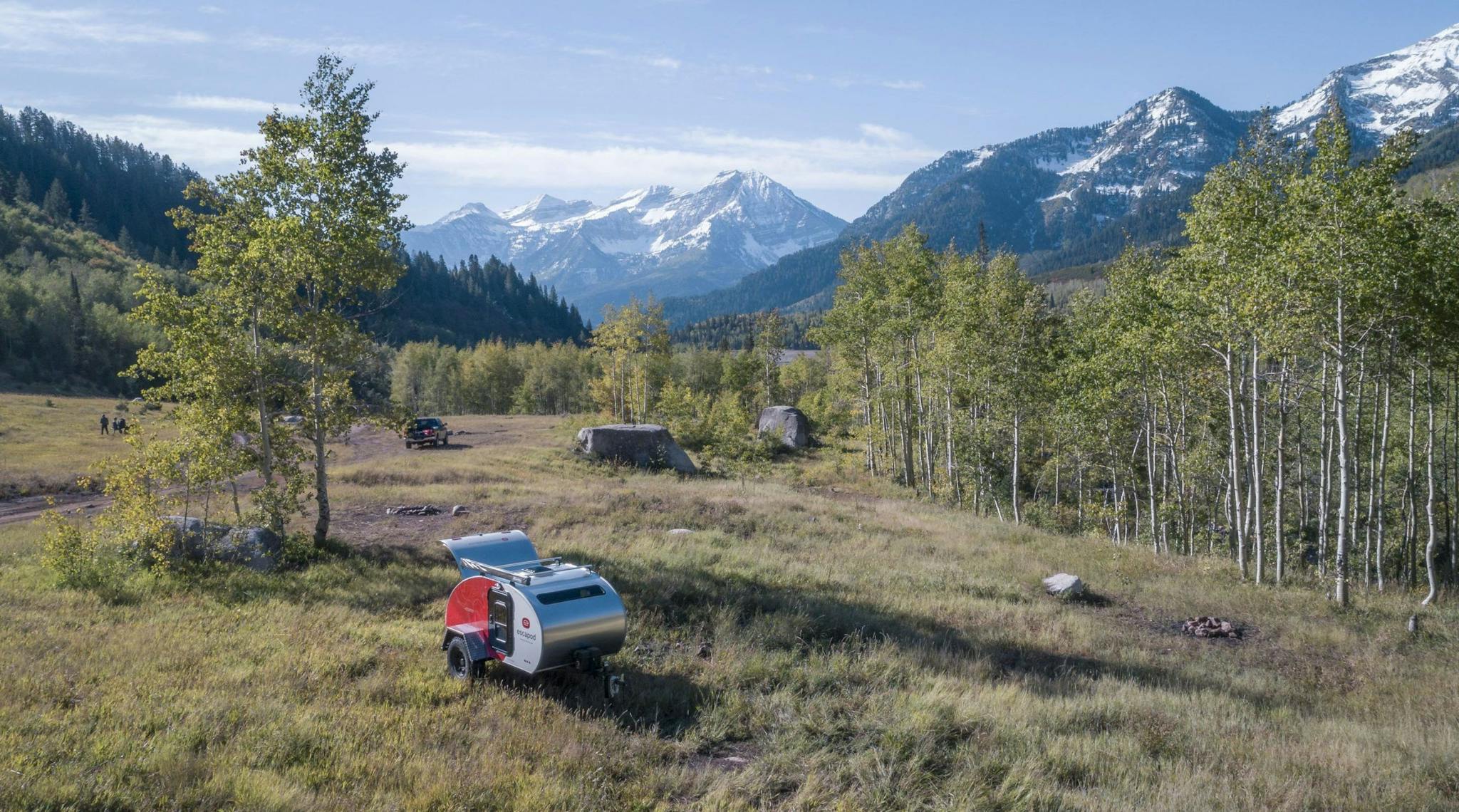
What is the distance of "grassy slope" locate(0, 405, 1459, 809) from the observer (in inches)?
281

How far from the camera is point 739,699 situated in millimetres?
9555

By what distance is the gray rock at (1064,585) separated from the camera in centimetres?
1719

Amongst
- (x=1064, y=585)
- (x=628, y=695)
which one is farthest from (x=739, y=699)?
(x=1064, y=585)

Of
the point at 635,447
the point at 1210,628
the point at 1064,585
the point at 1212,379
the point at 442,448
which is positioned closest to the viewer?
the point at 1210,628

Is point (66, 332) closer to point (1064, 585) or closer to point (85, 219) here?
point (1064, 585)

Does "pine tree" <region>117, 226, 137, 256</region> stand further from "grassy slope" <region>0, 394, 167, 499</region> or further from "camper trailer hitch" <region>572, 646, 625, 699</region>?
"camper trailer hitch" <region>572, 646, 625, 699</region>

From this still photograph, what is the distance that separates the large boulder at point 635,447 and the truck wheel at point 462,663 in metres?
28.0

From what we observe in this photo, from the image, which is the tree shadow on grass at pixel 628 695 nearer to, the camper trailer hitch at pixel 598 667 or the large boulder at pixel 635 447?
the camper trailer hitch at pixel 598 667

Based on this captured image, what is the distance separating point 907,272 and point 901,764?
3065cm

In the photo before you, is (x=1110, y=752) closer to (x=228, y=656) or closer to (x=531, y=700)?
(x=531, y=700)

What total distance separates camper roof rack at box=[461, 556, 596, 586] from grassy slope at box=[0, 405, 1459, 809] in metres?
1.45

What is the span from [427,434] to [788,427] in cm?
2649

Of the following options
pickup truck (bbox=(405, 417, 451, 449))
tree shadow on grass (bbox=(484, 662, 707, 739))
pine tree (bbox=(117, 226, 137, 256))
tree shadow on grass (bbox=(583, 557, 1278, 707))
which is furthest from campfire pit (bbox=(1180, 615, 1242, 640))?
pine tree (bbox=(117, 226, 137, 256))

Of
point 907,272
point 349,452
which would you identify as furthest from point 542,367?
point 907,272
